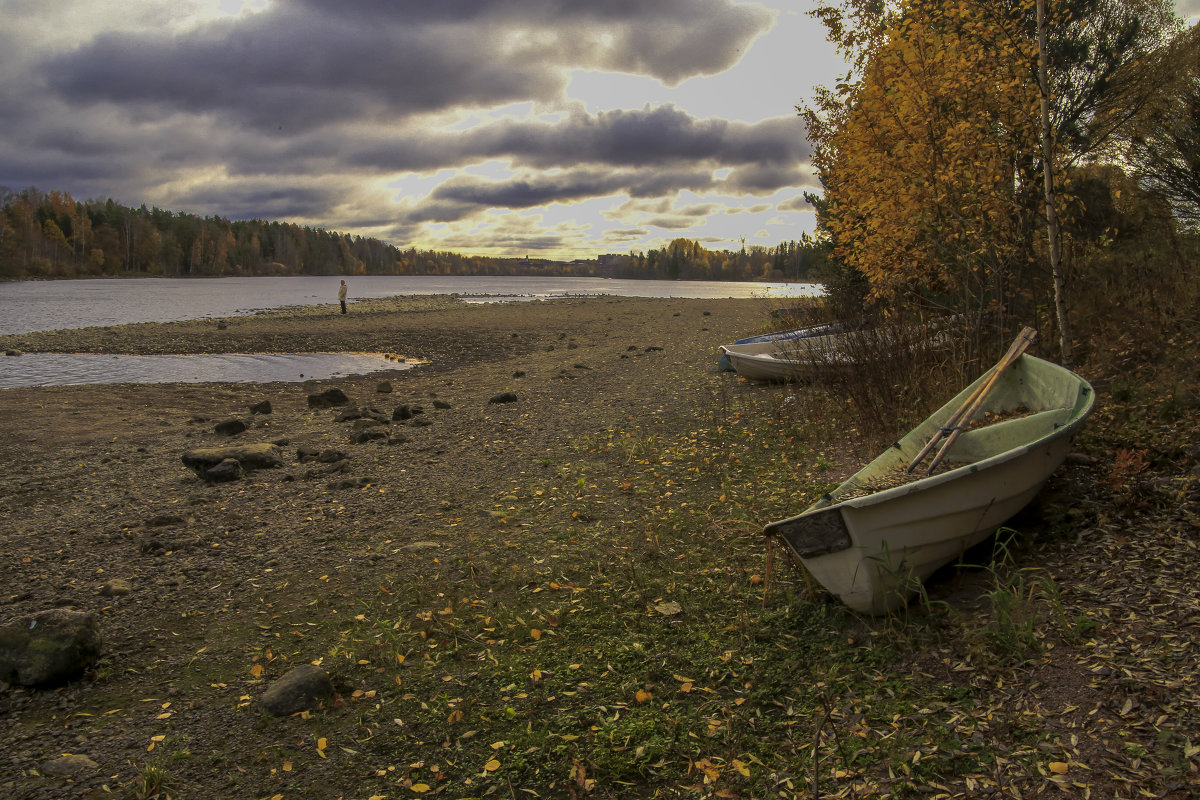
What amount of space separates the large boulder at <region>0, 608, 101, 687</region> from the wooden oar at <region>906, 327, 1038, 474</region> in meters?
6.20

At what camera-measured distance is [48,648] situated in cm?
480

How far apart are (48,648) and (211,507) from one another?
151 inches

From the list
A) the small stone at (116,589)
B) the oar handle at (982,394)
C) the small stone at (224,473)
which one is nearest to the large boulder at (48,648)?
Answer: the small stone at (116,589)

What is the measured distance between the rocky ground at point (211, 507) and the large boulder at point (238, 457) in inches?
9.2

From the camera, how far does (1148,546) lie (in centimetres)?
493

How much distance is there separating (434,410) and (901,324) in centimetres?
903

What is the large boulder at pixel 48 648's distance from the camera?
4750 millimetres

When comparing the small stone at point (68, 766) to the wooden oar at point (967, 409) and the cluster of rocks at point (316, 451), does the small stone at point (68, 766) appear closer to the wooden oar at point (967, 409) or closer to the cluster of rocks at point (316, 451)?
the cluster of rocks at point (316, 451)

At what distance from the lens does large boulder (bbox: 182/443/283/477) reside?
385 inches

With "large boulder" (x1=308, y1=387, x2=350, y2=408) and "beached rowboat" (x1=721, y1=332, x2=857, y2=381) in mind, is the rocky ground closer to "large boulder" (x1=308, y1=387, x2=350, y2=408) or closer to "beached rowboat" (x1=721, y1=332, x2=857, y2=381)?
"large boulder" (x1=308, y1=387, x2=350, y2=408)

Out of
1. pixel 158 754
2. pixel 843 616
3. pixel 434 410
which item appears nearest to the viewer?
pixel 158 754

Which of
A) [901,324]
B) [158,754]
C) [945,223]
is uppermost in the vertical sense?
[945,223]

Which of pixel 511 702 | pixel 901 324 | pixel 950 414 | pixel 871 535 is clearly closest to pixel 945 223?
pixel 901 324

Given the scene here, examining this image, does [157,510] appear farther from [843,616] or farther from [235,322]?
[235,322]
